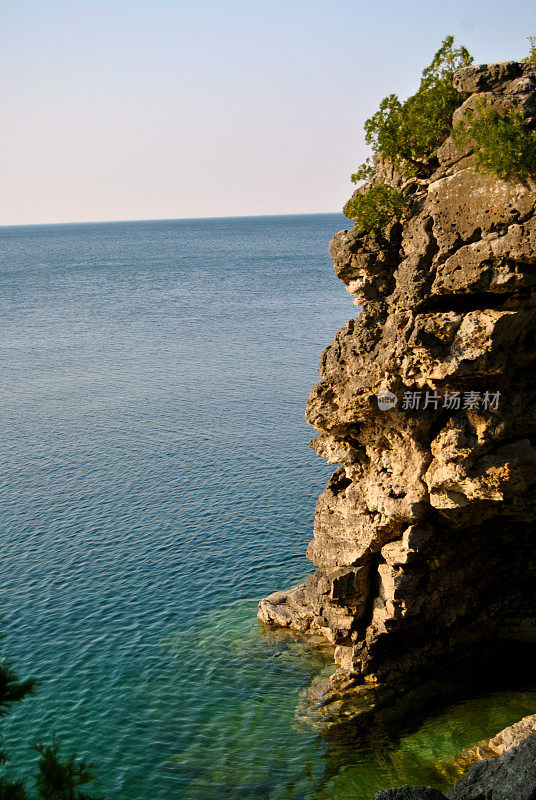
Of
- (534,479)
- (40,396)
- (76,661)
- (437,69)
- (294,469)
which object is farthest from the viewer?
(40,396)

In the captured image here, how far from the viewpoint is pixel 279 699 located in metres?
28.4

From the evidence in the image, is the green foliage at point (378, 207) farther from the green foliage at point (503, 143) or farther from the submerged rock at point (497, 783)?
the submerged rock at point (497, 783)

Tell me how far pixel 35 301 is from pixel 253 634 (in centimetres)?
11284

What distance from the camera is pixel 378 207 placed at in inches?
1041

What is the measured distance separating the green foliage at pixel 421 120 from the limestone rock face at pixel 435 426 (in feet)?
2.84

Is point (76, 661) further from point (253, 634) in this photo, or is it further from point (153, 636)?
point (253, 634)

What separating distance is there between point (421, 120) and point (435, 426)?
37.5 feet

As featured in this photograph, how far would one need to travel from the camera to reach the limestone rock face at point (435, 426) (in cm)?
2347

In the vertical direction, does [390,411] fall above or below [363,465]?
above

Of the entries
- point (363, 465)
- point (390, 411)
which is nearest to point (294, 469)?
point (363, 465)

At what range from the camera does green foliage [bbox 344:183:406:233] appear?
2608 cm

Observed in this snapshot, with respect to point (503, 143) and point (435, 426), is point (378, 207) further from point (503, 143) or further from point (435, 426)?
point (435, 426)

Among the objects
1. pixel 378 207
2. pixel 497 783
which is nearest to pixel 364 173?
pixel 378 207

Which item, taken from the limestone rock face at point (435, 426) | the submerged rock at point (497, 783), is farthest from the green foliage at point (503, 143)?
the submerged rock at point (497, 783)
